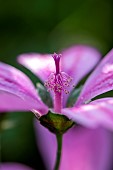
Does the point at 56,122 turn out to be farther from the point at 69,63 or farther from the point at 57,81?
the point at 69,63

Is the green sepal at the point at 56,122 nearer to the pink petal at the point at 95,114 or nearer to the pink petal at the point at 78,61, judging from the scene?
the pink petal at the point at 95,114

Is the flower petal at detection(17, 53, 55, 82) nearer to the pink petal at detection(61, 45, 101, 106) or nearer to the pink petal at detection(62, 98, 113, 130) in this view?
the pink petal at detection(61, 45, 101, 106)

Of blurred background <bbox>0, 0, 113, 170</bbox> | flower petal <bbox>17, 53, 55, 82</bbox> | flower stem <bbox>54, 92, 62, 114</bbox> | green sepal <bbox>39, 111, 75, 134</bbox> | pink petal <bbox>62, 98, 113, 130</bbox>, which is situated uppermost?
blurred background <bbox>0, 0, 113, 170</bbox>

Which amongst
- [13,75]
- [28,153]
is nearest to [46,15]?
[28,153]

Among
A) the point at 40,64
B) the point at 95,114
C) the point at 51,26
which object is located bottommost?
the point at 95,114

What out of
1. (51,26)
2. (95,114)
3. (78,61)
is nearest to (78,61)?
(78,61)

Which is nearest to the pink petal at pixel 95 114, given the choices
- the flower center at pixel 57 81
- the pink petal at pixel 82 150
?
the flower center at pixel 57 81

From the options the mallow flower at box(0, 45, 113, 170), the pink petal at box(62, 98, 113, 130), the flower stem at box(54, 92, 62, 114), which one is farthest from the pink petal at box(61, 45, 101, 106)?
the pink petal at box(62, 98, 113, 130)
